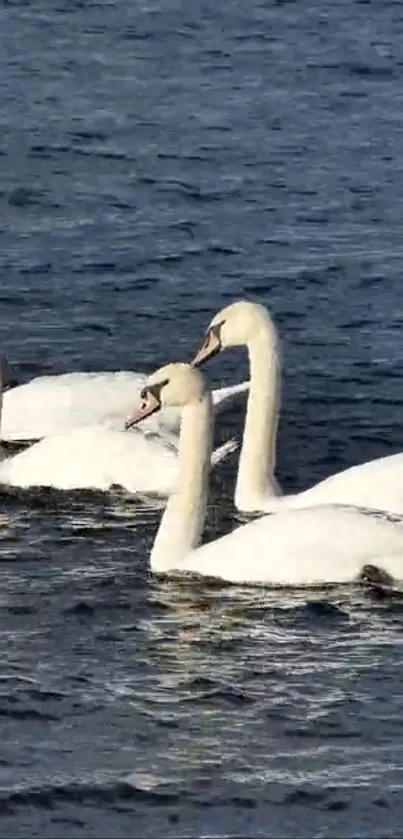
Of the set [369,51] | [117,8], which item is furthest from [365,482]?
[117,8]

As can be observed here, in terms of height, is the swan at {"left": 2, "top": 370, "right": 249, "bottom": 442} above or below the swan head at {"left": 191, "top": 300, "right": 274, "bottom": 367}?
below

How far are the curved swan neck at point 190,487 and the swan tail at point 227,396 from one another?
2.65m

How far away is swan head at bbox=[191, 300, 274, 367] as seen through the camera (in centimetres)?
1742

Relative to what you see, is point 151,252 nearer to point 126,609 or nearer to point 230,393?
point 230,393

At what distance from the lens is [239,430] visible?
19.1m

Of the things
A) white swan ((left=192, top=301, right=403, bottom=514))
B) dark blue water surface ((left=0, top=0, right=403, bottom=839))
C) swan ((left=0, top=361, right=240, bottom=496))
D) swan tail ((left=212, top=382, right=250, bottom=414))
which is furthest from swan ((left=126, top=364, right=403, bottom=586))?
swan tail ((left=212, top=382, right=250, bottom=414))

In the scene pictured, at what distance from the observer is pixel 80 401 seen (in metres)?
18.8

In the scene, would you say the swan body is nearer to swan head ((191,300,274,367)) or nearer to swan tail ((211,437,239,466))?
swan tail ((211,437,239,466))

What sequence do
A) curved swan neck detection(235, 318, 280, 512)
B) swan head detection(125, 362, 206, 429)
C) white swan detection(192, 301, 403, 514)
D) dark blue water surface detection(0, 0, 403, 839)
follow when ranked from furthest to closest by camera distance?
curved swan neck detection(235, 318, 280, 512) → white swan detection(192, 301, 403, 514) → swan head detection(125, 362, 206, 429) → dark blue water surface detection(0, 0, 403, 839)

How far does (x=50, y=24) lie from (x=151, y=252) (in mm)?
8957

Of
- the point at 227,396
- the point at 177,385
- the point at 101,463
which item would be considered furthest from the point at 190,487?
the point at 227,396

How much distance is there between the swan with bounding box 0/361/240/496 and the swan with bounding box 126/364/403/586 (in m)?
1.18

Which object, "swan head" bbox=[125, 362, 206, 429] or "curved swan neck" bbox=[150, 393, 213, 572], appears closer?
"curved swan neck" bbox=[150, 393, 213, 572]

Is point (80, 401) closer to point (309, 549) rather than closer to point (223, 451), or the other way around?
point (223, 451)
